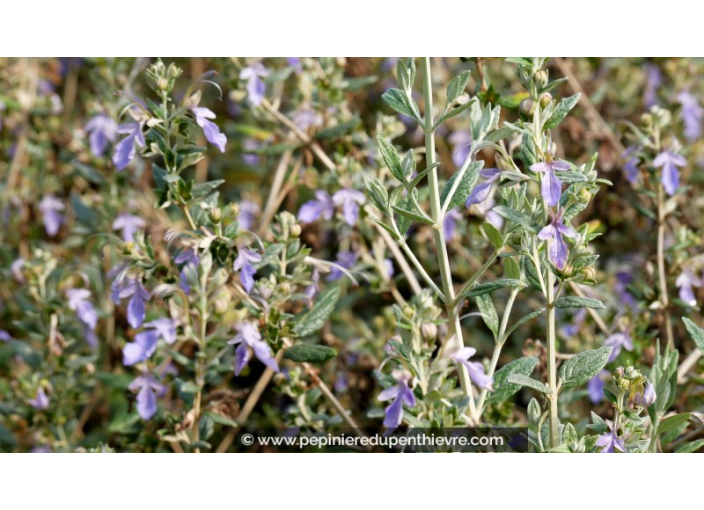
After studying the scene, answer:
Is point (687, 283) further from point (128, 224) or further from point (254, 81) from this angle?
point (128, 224)

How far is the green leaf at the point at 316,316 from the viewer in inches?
56.3

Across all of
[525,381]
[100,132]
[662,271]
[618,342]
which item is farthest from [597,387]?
[100,132]

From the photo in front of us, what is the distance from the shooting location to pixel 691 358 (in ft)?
5.27

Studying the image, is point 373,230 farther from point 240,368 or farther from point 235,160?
point 235,160

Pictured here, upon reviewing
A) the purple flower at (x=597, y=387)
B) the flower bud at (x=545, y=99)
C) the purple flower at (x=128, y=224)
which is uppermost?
the flower bud at (x=545, y=99)

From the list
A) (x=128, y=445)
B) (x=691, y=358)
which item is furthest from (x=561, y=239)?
(x=128, y=445)

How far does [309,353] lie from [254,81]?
710 mm

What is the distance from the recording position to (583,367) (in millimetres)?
1207

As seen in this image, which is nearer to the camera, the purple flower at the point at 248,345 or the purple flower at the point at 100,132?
the purple flower at the point at 248,345

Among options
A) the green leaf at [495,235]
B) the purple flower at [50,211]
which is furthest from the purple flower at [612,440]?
the purple flower at [50,211]

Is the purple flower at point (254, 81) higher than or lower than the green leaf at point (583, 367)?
higher

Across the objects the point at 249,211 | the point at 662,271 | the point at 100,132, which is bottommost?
the point at 249,211

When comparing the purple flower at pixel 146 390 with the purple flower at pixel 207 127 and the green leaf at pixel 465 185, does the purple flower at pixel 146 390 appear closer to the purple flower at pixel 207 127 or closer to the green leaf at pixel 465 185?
the purple flower at pixel 207 127

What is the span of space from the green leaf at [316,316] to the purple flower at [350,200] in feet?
0.71
